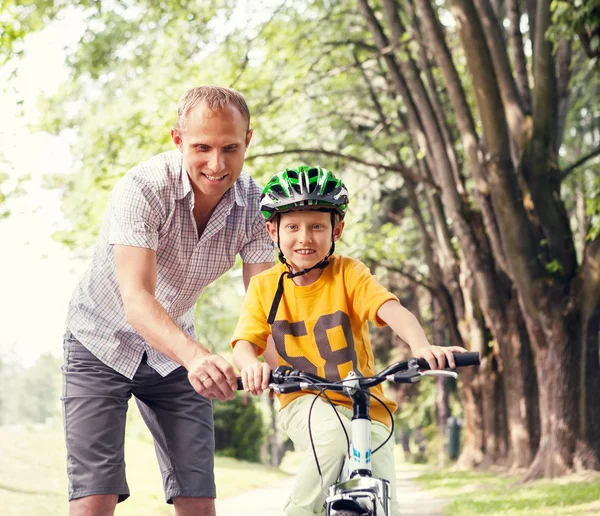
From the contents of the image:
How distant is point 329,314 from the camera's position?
3.77 meters

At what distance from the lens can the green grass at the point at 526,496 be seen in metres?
9.88

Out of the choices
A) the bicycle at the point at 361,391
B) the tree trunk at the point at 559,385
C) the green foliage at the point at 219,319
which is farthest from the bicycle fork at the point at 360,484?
the green foliage at the point at 219,319

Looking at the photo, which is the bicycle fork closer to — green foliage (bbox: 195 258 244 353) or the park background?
the park background

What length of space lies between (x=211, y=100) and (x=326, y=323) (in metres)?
1.03

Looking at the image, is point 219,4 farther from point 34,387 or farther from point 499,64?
point 34,387

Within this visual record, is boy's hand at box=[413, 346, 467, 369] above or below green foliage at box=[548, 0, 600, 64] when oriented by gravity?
below

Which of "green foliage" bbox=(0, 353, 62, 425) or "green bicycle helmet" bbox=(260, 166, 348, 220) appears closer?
"green bicycle helmet" bbox=(260, 166, 348, 220)

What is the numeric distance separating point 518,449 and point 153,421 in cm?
1230

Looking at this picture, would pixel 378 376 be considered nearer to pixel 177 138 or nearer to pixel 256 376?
pixel 256 376

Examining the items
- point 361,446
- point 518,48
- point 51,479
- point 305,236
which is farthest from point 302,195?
point 518,48

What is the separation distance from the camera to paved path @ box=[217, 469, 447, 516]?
38.4 ft

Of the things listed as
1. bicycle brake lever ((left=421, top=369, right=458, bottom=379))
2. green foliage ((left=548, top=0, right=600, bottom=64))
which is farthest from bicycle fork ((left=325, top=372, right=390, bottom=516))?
green foliage ((left=548, top=0, right=600, bottom=64))

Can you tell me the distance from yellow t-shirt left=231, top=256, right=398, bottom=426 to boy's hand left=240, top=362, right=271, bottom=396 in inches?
18.4

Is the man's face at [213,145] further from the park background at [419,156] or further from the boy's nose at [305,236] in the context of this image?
the park background at [419,156]
